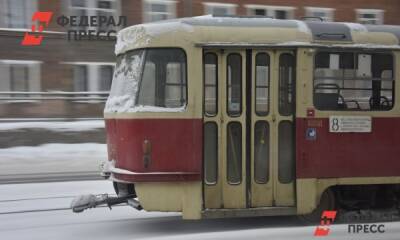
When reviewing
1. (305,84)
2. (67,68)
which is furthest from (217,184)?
(67,68)

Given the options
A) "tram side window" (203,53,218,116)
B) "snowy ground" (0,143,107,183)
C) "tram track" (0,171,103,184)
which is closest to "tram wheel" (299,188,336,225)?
"tram side window" (203,53,218,116)

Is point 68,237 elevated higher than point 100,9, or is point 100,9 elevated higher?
point 100,9

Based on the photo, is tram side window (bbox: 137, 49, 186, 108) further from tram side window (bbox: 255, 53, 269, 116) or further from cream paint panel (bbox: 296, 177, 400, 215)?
cream paint panel (bbox: 296, 177, 400, 215)

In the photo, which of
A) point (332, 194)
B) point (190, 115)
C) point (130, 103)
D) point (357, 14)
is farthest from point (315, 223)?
point (357, 14)

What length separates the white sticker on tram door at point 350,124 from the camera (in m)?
7.62

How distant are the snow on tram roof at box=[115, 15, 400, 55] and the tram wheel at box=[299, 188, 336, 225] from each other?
2.04 meters

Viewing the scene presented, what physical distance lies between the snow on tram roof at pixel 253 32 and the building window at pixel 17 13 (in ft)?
60.9

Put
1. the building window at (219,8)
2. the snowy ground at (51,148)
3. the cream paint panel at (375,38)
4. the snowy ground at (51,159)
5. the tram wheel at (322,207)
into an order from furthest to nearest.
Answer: the building window at (219,8) → the snowy ground at (51,148) → the snowy ground at (51,159) → the tram wheel at (322,207) → the cream paint panel at (375,38)

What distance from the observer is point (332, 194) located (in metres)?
7.91

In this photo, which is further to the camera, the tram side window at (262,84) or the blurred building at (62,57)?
the blurred building at (62,57)

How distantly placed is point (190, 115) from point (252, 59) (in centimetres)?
107

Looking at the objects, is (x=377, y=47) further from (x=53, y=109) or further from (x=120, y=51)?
(x=53, y=109)

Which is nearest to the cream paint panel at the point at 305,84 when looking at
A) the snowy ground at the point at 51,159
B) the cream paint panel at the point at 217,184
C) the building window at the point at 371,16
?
the cream paint panel at the point at 217,184

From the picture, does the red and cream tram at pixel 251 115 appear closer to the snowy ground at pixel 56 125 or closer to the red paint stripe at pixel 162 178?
the red paint stripe at pixel 162 178
